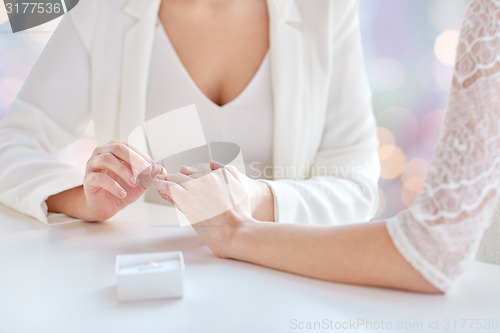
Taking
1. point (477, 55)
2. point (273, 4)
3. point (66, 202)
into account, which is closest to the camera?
point (477, 55)

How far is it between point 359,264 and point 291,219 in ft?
1.13

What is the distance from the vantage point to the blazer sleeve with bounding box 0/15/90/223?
93cm

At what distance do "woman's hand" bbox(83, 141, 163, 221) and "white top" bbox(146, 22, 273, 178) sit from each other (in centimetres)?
32

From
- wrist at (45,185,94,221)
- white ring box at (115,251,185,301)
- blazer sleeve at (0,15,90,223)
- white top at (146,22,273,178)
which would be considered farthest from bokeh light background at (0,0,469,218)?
white ring box at (115,251,185,301)

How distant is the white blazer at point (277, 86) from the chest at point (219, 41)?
0.05 meters

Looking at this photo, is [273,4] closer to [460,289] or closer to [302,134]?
[302,134]

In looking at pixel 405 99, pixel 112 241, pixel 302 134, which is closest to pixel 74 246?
pixel 112 241

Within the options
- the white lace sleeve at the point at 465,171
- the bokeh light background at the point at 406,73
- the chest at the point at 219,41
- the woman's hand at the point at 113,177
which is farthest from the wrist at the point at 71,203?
the bokeh light background at the point at 406,73

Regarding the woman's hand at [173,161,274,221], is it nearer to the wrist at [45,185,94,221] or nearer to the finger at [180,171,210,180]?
the finger at [180,171,210,180]

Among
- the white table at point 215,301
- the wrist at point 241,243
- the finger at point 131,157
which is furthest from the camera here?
the finger at point 131,157

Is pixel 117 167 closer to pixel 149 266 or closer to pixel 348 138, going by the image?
pixel 149 266

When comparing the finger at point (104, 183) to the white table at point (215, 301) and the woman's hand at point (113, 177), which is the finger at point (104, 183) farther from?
the white table at point (215, 301)

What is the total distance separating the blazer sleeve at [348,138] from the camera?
103 centimetres

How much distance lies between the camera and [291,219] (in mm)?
896
